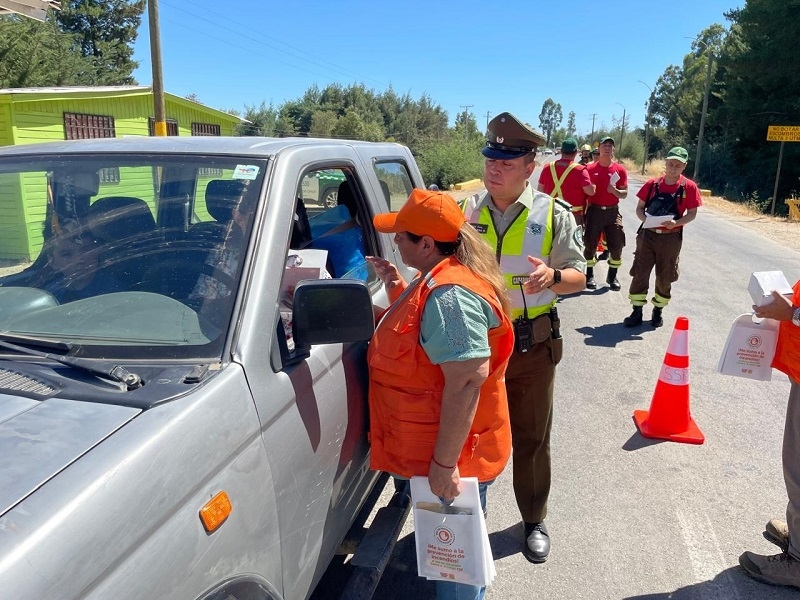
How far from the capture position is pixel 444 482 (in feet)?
6.57

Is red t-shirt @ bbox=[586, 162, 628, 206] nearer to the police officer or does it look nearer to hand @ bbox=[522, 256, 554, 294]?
the police officer

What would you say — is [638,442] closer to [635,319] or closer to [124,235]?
[635,319]

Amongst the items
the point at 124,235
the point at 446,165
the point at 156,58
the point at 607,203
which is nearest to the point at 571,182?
the point at 607,203

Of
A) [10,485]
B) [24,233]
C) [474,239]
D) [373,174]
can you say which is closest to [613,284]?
[373,174]

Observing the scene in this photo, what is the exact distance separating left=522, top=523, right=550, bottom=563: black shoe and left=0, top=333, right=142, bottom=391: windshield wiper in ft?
7.62

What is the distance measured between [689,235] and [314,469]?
16.0 metres

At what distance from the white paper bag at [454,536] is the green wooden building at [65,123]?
56.6 inches

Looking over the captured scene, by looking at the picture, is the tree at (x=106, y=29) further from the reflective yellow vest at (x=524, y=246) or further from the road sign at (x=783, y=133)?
the reflective yellow vest at (x=524, y=246)

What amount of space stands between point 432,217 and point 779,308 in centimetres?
189

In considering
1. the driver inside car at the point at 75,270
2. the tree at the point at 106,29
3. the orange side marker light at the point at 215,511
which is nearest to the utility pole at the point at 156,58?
the driver inside car at the point at 75,270

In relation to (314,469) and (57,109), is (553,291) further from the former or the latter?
(57,109)

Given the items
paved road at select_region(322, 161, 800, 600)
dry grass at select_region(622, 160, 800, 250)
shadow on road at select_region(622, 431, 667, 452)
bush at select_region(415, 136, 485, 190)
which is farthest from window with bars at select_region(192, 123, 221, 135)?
shadow on road at select_region(622, 431, 667, 452)

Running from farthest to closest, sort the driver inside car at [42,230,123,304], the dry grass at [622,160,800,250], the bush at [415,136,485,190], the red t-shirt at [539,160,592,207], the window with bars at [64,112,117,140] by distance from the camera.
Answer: the bush at [415,136,485,190] < the dry grass at [622,160,800,250] < the window with bars at [64,112,117,140] < the red t-shirt at [539,160,592,207] < the driver inside car at [42,230,123,304]

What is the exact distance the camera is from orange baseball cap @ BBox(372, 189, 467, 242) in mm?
2035
